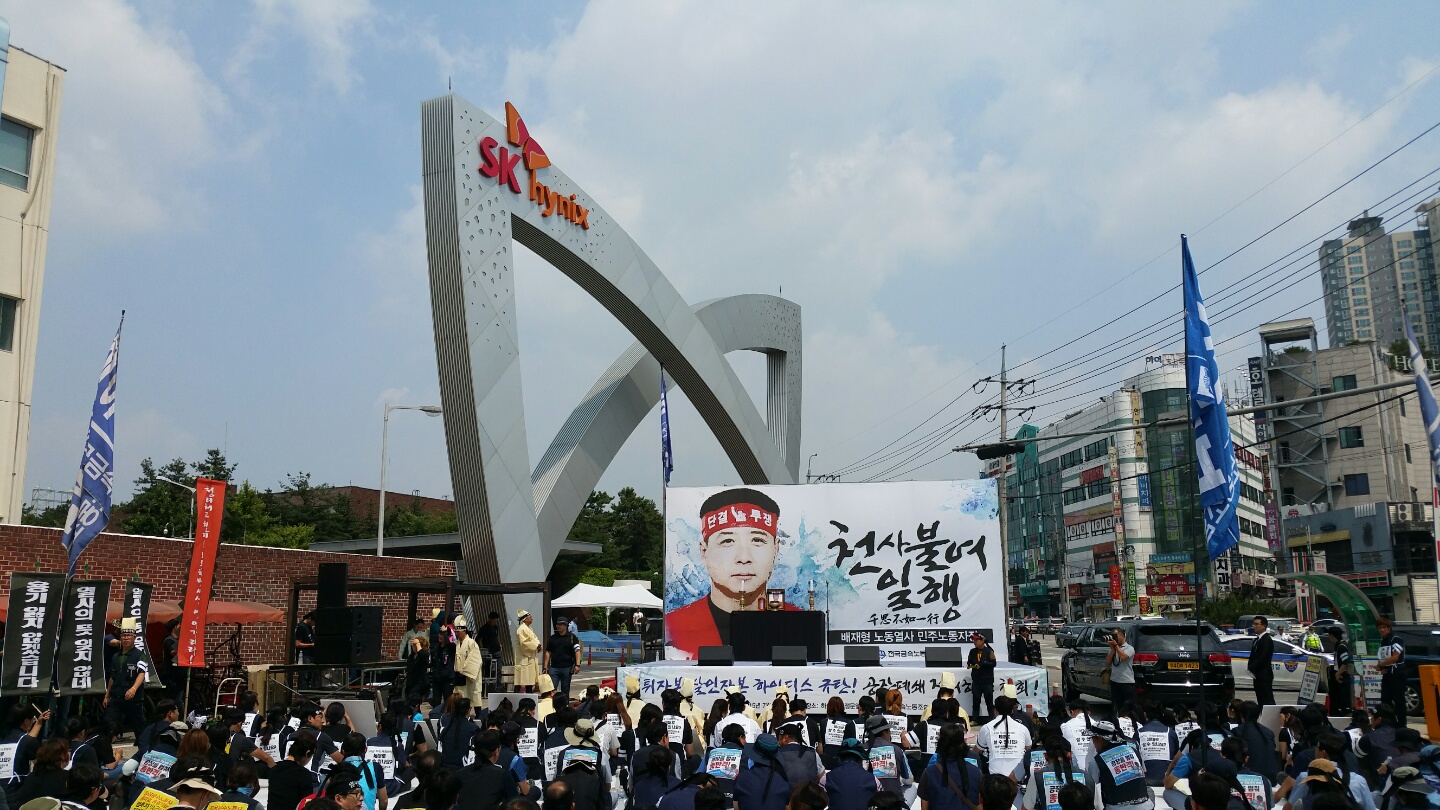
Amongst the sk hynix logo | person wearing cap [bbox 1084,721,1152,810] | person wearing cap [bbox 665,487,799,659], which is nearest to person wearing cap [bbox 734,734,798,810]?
person wearing cap [bbox 1084,721,1152,810]

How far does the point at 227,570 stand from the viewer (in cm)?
→ 2058

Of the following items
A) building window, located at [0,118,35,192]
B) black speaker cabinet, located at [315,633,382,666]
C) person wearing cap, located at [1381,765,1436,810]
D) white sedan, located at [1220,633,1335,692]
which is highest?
building window, located at [0,118,35,192]

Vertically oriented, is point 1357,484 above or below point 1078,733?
above

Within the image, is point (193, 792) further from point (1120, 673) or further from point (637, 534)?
point (637, 534)

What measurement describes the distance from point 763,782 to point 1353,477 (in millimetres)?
62634

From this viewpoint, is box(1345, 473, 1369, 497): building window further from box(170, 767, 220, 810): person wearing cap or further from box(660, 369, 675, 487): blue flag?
box(170, 767, 220, 810): person wearing cap

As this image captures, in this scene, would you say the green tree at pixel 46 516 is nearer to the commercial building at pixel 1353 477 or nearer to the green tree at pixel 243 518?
the green tree at pixel 243 518

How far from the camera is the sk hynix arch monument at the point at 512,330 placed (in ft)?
64.2

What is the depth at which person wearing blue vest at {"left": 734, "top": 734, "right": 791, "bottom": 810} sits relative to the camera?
7.52 m

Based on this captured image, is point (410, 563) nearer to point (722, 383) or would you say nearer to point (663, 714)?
point (722, 383)

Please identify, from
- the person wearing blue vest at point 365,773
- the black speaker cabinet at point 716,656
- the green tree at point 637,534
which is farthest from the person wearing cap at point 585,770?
the green tree at point 637,534

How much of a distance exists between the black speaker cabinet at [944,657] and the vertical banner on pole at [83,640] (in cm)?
1096

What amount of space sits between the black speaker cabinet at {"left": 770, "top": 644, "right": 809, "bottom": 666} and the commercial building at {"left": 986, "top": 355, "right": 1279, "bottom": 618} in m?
55.7

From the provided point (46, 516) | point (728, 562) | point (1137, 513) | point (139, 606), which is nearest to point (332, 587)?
point (139, 606)
